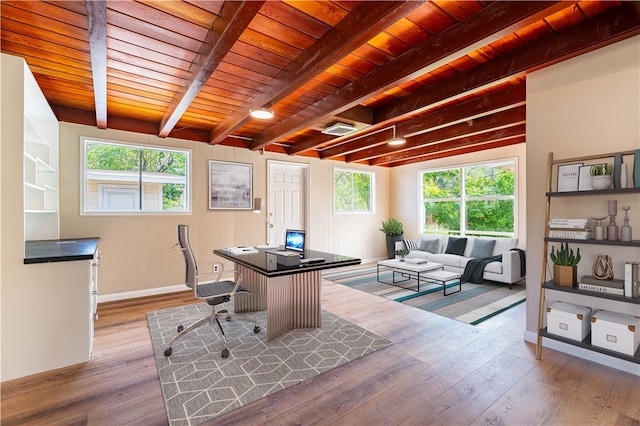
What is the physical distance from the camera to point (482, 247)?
212 inches

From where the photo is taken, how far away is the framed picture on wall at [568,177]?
237 centimetres

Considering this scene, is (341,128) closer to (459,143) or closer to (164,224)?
(459,143)

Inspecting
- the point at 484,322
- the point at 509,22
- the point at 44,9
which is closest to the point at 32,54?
the point at 44,9

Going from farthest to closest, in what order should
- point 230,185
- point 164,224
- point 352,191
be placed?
point 352,191 < point 230,185 < point 164,224

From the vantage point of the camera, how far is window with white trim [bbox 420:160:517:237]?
550 centimetres

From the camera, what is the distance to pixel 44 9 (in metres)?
1.91

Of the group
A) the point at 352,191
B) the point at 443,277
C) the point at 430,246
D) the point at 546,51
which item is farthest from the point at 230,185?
the point at 546,51

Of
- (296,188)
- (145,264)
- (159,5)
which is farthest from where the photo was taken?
(296,188)

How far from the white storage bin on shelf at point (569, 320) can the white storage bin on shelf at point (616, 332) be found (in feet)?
0.23

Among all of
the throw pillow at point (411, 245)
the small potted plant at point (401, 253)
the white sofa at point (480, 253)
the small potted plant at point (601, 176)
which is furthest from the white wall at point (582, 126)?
the throw pillow at point (411, 245)

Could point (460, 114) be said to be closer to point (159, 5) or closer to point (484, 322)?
point (484, 322)

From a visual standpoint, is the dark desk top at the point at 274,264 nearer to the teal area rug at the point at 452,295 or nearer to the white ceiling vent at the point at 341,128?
the teal area rug at the point at 452,295

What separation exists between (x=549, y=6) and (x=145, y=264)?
5.14m

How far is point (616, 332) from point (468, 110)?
257 cm
